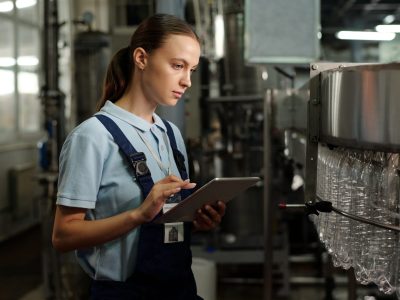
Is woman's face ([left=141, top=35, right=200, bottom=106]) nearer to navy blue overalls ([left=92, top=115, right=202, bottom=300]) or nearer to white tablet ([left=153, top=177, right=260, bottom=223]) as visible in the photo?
navy blue overalls ([left=92, top=115, right=202, bottom=300])

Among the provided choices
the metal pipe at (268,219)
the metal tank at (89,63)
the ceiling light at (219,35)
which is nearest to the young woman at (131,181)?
the metal pipe at (268,219)

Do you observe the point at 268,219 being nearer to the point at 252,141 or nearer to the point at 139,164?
the point at 139,164

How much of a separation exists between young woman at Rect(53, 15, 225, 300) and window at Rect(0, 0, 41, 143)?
3909 mm

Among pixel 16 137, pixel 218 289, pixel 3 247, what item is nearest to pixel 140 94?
pixel 218 289

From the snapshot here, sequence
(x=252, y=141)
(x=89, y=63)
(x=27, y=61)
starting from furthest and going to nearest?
(x=27, y=61) < (x=89, y=63) < (x=252, y=141)

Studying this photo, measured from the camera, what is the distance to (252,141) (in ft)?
11.5

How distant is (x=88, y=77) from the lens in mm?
4012

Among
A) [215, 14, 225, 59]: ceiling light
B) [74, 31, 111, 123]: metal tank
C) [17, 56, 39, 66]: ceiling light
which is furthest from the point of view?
[17, 56, 39, 66]: ceiling light

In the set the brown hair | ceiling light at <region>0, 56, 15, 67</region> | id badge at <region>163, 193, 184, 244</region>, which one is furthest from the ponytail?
ceiling light at <region>0, 56, 15, 67</region>

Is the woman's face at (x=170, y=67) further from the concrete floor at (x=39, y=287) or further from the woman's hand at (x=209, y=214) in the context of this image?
the concrete floor at (x=39, y=287)

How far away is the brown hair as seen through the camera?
1076 millimetres

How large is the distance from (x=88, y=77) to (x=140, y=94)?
9.88 ft

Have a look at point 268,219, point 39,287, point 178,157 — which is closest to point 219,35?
point 268,219

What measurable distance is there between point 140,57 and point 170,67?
7cm
